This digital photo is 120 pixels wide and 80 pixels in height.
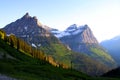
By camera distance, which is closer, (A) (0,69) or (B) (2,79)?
(B) (2,79)

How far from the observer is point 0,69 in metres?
94.4

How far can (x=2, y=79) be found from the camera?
6881cm

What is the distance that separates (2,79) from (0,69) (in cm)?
2614
